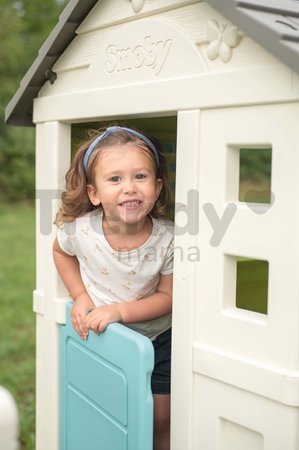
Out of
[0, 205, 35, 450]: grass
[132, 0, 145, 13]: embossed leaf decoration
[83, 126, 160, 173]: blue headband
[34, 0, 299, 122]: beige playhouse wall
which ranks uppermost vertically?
[132, 0, 145, 13]: embossed leaf decoration

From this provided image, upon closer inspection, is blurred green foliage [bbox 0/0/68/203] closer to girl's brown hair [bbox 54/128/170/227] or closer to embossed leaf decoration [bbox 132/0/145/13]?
girl's brown hair [bbox 54/128/170/227]

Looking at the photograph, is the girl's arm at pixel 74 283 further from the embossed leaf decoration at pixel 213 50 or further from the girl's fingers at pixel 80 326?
the embossed leaf decoration at pixel 213 50

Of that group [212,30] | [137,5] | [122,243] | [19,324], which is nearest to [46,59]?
[137,5]

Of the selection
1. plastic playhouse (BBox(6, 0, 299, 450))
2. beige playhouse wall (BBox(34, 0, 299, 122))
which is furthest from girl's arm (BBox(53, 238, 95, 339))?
beige playhouse wall (BBox(34, 0, 299, 122))

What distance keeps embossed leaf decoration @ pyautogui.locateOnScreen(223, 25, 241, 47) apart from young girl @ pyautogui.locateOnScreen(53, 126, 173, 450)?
23.2 inches

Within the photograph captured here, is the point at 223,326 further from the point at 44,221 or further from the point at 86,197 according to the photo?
the point at 44,221

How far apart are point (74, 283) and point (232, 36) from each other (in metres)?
1.14

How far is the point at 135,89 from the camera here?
2.06 m

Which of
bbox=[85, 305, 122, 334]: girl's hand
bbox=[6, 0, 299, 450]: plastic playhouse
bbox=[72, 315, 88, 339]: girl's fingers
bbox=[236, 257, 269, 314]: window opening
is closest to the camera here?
bbox=[6, 0, 299, 450]: plastic playhouse

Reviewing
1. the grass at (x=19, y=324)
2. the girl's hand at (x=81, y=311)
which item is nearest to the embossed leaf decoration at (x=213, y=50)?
the girl's hand at (x=81, y=311)

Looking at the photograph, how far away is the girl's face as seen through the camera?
2174 mm

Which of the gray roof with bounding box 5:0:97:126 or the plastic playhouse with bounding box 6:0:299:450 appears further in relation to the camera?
the gray roof with bounding box 5:0:97:126

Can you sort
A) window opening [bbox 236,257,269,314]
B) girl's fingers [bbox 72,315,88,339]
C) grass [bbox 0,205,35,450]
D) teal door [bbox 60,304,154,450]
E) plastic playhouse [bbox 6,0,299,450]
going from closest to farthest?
1. plastic playhouse [bbox 6,0,299,450]
2. teal door [bbox 60,304,154,450]
3. girl's fingers [bbox 72,315,88,339]
4. window opening [bbox 236,257,269,314]
5. grass [bbox 0,205,35,450]

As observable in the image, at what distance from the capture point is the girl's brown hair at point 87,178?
226 centimetres
